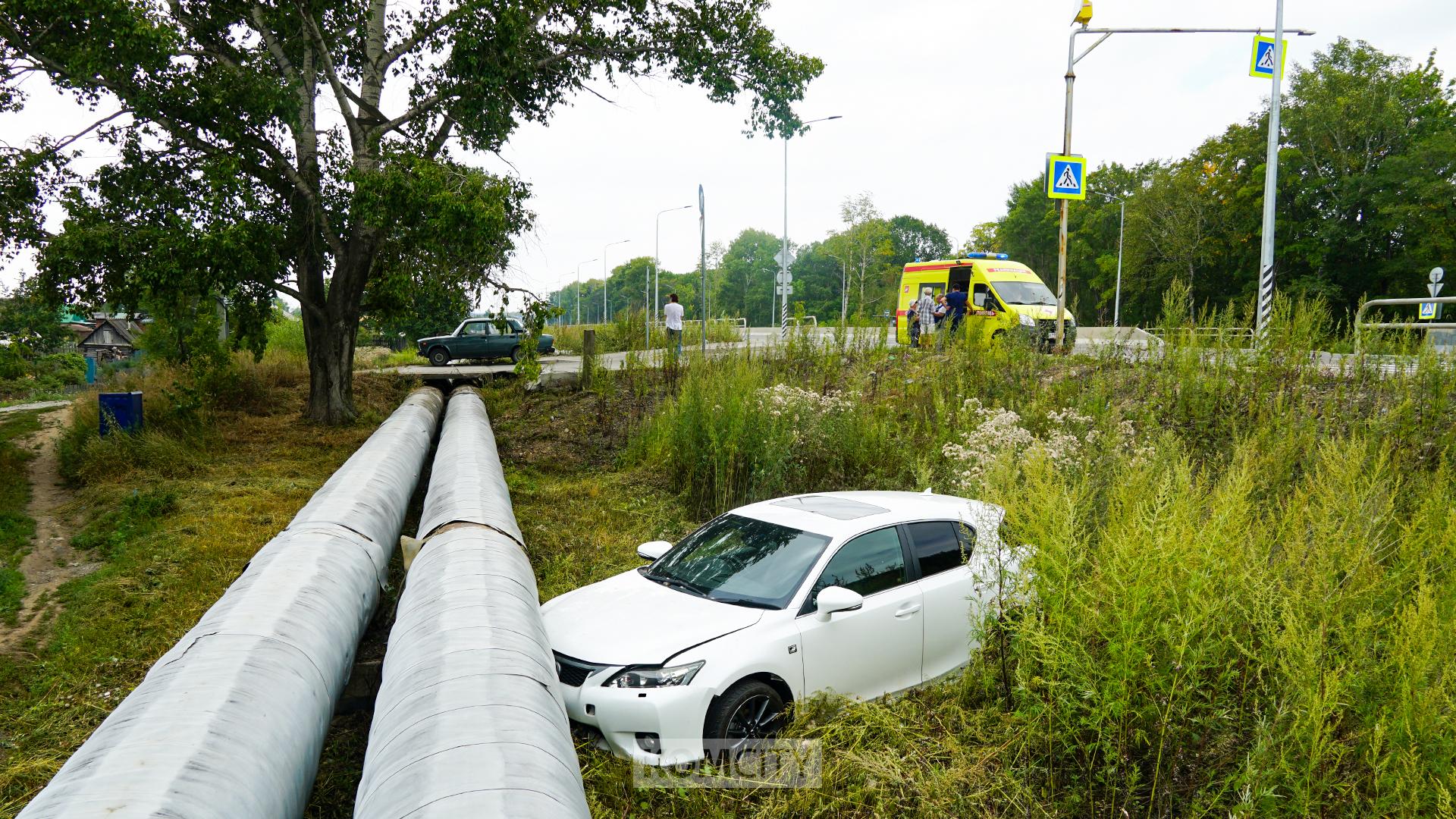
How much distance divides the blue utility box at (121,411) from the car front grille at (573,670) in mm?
11196

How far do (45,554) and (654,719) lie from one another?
776 centimetres

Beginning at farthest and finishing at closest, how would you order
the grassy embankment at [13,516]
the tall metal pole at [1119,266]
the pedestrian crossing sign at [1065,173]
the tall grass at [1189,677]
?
the tall metal pole at [1119,266]
the pedestrian crossing sign at [1065,173]
the grassy embankment at [13,516]
the tall grass at [1189,677]

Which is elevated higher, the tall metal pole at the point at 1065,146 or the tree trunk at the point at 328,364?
the tall metal pole at the point at 1065,146

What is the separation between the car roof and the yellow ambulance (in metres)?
11.7

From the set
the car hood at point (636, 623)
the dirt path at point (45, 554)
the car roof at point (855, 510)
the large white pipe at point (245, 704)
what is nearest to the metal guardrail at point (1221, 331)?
the car roof at point (855, 510)

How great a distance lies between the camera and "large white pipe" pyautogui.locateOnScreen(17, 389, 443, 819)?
300 cm

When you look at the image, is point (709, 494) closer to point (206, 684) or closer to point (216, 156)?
point (206, 684)

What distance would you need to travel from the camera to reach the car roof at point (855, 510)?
562 cm

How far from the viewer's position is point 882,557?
554 cm

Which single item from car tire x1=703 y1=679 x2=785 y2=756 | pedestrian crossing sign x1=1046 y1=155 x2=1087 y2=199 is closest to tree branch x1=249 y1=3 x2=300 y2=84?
pedestrian crossing sign x1=1046 y1=155 x2=1087 y2=199

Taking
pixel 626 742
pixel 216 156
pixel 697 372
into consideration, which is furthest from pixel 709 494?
pixel 216 156

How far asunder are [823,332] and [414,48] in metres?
9.23

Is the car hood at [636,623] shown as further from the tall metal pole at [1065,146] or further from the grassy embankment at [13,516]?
the tall metal pole at [1065,146]

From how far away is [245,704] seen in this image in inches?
145
